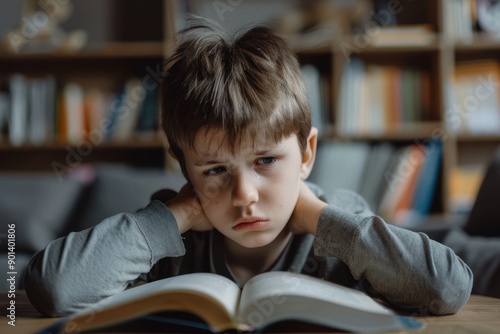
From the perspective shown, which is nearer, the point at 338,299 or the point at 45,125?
the point at 338,299

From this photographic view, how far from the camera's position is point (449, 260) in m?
0.84

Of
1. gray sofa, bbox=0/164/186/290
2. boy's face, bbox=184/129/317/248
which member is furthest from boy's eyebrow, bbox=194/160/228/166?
gray sofa, bbox=0/164/186/290

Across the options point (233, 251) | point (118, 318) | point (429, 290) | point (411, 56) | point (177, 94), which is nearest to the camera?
point (118, 318)

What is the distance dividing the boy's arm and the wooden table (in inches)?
1.1

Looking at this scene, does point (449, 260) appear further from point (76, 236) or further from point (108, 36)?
point (108, 36)

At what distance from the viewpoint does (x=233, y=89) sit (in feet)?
2.91

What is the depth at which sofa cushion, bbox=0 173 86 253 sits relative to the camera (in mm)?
1916

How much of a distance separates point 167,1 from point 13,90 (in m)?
0.78

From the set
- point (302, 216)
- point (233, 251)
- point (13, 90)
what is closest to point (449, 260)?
point (302, 216)

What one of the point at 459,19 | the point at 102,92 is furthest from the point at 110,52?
the point at 459,19

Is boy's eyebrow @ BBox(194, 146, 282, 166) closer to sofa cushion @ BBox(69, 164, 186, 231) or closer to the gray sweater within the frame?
the gray sweater

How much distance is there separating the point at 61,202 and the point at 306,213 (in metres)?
1.29

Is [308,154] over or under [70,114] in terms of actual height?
over

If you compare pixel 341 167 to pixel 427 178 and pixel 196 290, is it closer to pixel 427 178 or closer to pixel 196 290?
pixel 427 178
